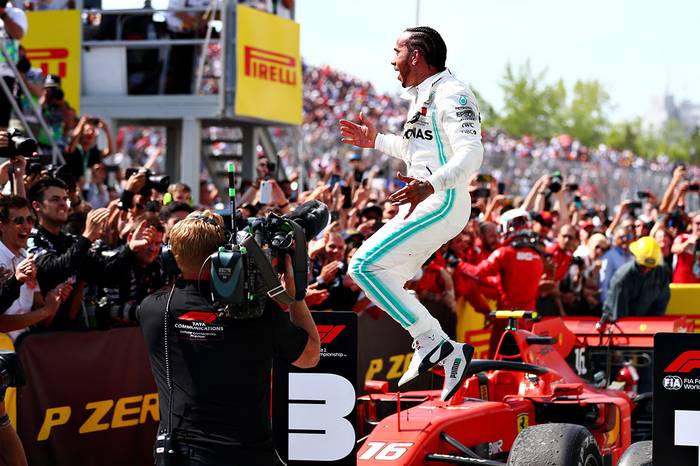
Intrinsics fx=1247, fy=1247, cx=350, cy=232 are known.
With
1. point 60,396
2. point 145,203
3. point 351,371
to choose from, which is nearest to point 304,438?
point 351,371

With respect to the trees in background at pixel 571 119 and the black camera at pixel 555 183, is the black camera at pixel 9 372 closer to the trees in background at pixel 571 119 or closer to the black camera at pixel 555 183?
the black camera at pixel 555 183

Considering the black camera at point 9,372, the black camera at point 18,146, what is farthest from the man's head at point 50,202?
the black camera at point 9,372

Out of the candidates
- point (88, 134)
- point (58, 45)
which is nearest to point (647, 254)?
point (88, 134)

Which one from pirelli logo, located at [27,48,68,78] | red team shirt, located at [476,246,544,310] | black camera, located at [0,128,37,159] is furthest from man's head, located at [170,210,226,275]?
pirelli logo, located at [27,48,68,78]

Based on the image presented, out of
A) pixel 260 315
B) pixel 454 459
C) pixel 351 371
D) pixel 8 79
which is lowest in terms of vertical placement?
pixel 454 459

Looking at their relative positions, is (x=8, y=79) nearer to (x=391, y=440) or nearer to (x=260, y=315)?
(x=391, y=440)

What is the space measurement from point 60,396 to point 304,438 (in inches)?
98.0

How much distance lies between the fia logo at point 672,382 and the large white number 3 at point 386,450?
1.62 m

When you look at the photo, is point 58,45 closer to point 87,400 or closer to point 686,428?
point 87,400

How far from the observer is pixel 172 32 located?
15391 millimetres

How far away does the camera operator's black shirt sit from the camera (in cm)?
466

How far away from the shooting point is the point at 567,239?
13531mm

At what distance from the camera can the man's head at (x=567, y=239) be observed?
13.5 m

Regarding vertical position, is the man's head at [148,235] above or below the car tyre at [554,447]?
above
